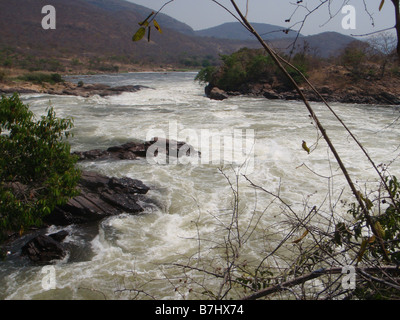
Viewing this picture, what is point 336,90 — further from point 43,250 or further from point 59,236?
point 43,250

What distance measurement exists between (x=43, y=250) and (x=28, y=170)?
1.25 m

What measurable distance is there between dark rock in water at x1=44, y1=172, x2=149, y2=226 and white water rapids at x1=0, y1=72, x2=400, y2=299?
0.22 meters

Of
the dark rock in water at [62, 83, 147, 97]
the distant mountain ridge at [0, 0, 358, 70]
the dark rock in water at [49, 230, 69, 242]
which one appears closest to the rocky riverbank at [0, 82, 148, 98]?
the dark rock in water at [62, 83, 147, 97]

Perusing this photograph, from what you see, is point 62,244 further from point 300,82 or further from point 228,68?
point 228,68

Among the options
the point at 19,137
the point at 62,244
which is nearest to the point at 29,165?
the point at 19,137

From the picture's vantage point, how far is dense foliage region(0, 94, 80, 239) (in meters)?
3.97

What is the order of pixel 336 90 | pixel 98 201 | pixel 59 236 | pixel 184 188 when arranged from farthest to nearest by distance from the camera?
pixel 336 90 < pixel 184 188 < pixel 98 201 < pixel 59 236

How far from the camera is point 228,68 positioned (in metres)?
27.6

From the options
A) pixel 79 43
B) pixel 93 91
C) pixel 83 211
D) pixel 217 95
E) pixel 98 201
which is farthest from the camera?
pixel 79 43

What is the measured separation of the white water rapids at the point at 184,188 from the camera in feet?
13.8

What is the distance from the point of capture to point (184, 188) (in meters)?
7.47

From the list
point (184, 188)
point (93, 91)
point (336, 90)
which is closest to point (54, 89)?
point (93, 91)

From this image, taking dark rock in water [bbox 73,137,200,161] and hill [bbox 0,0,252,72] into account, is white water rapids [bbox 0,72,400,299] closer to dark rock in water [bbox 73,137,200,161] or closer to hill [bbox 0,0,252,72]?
dark rock in water [bbox 73,137,200,161]

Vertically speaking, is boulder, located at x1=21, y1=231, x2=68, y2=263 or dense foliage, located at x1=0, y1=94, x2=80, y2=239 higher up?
dense foliage, located at x1=0, y1=94, x2=80, y2=239
